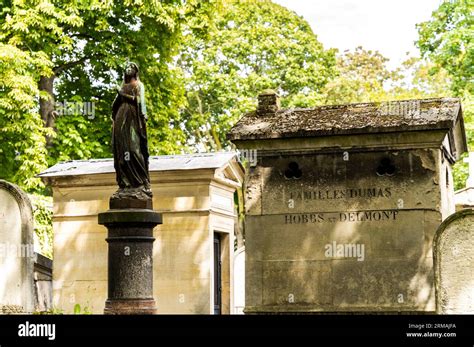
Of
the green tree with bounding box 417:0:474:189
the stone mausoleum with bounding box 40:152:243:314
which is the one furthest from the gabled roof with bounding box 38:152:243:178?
the green tree with bounding box 417:0:474:189

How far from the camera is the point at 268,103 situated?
13555 mm

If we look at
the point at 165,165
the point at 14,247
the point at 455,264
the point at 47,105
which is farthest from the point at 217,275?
the point at 47,105

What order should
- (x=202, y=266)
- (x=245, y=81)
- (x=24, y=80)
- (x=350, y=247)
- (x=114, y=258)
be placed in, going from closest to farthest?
(x=114, y=258) → (x=350, y=247) → (x=202, y=266) → (x=24, y=80) → (x=245, y=81)

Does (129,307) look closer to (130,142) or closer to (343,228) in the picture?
(130,142)

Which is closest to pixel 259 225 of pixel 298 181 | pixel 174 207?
pixel 298 181

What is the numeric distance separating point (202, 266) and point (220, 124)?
19826 mm

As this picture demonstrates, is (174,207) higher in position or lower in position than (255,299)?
higher

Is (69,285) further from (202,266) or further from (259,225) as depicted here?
(259,225)

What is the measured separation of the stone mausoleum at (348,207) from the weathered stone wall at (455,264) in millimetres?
858

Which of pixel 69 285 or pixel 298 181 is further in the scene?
pixel 69 285

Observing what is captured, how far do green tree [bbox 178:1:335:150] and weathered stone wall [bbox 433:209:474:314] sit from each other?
23.1m

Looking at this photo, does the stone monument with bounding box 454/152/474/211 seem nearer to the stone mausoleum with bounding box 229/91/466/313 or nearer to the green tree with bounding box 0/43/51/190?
the stone mausoleum with bounding box 229/91/466/313

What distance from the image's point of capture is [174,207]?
15109mm

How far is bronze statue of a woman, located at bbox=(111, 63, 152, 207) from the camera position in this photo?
37.7 ft
